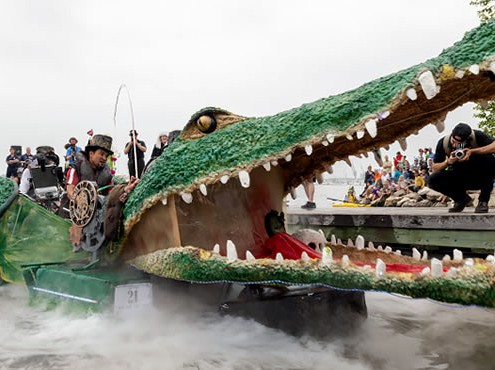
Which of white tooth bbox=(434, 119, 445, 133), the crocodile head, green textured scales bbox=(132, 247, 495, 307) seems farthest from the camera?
white tooth bbox=(434, 119, 445, 133)

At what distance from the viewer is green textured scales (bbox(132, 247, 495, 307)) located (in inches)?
72.4

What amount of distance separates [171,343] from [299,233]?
1.29 m

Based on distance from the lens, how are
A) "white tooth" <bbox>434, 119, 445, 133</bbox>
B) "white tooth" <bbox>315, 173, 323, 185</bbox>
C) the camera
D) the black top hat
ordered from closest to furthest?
1. "white tooth" <bbox>434, 119, 445, 133</bbox>
2. "white tooth" <bbox>315, 173, 323, 185</bbox>
3. the black top hat
4. the camera

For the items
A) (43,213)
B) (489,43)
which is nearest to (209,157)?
(489,43)

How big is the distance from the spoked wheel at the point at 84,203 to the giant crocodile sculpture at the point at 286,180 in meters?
0.36

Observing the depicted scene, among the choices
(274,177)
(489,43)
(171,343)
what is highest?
(489,43)

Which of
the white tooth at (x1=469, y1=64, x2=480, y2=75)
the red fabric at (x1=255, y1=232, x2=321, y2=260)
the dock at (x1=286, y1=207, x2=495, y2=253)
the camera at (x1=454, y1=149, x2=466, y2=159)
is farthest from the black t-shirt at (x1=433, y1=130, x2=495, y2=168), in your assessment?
the white tooth at (x1=469, y1=64, x2=480, y2=75)

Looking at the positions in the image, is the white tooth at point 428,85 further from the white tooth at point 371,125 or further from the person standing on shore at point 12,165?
the person standing on shore at point 12,165

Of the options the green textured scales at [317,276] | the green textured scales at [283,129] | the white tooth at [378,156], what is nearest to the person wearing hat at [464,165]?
the white tooth at [378,156]

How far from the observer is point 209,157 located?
286cm

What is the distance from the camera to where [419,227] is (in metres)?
5.32

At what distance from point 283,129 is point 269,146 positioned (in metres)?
0.13

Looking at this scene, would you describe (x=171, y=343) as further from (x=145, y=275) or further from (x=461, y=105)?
(x=461, y=105)

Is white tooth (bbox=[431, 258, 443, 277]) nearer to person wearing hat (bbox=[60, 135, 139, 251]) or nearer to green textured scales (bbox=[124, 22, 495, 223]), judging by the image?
green textured scales (bbox=[124, 22, 495, 223])
